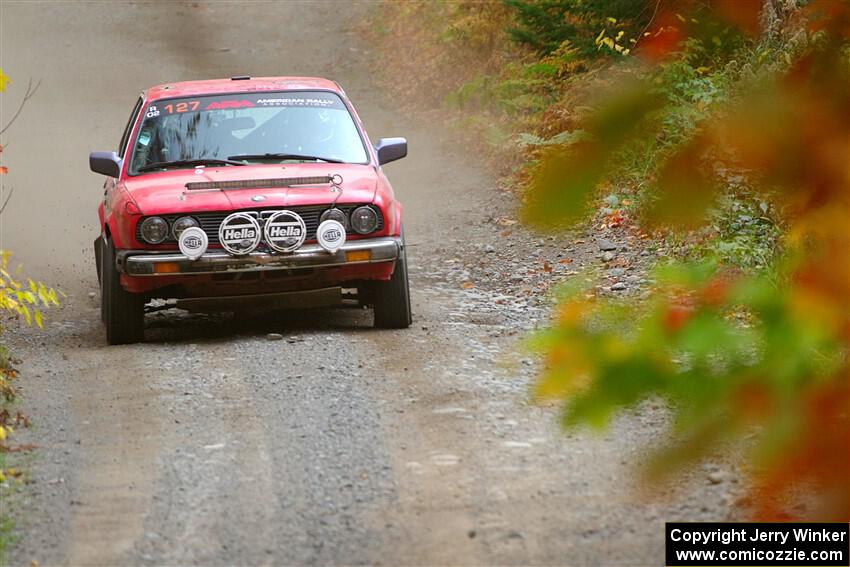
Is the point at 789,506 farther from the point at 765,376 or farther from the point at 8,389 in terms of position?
the point at 8,389

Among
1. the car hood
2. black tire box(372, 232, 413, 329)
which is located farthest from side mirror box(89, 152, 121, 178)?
black tire box(372, 232, 413, 329)

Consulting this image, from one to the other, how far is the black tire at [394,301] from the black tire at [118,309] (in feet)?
5.59

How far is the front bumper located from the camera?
847 cm

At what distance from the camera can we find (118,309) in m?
8.96

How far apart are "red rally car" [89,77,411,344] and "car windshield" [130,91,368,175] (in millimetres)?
11

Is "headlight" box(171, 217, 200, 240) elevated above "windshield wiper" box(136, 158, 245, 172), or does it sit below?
below

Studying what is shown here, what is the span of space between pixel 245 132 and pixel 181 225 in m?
1.34

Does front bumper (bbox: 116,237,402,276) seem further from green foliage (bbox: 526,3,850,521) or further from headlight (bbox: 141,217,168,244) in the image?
green foliage (bbox: 526,3,850,521)

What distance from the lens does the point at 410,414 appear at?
269 inches

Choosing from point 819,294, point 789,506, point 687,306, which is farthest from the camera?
point 789,506

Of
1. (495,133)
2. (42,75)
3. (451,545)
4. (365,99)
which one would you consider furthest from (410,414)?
(42,75)

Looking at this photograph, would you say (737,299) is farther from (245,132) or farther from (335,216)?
(245,132)

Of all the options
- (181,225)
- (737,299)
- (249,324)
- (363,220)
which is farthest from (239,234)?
(737,299)

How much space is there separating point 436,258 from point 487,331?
4362 mm
